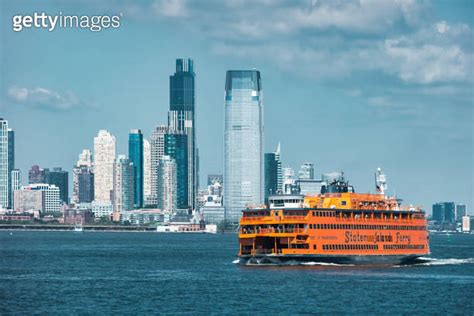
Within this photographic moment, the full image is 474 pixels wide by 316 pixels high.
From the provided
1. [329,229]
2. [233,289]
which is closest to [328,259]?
[329,229]

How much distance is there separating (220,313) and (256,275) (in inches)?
992

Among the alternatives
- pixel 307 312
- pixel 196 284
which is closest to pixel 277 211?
pixel 196 284

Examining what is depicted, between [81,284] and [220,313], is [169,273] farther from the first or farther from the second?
[220,313]

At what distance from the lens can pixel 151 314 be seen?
70500mm

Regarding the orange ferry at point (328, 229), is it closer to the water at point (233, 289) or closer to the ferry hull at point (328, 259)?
the ferry hull at point (328, 259)

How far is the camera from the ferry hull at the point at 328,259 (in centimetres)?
10462

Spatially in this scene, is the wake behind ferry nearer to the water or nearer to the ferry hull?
the ferry hull

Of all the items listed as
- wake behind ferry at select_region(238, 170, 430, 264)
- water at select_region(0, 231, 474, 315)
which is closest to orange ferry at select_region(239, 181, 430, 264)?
wake behind ferry at select_region(238, 170, 430, 264)

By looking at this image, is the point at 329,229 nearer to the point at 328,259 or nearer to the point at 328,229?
the point at 328,229

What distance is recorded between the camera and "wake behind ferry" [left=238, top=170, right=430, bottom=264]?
104 metres

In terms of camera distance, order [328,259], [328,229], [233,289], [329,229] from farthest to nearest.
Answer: [328,259], [329,229], [328,229], [233,289]

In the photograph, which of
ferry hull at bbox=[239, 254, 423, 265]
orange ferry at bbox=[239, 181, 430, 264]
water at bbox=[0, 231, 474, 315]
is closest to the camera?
water at bbox=[0, 231, 474, 315]

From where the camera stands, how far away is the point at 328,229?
346ft

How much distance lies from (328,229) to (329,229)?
213mm
